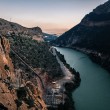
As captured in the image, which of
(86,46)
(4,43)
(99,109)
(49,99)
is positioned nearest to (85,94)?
(99,109)

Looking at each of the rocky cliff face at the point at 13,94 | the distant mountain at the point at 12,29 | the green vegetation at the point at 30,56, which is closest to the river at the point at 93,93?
the green vegetation at the point at 30,56

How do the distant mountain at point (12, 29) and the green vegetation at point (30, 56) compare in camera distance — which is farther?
the distant mountain at point (12, 29)

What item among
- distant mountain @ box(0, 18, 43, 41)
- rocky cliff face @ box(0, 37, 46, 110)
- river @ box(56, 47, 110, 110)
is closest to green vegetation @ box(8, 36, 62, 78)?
Result: distant mountain @ box(0, 18, 43, 41)

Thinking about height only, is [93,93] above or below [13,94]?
below

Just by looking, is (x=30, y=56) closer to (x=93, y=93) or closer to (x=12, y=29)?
(x=93, y=93)

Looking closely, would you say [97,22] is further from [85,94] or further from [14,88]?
[14,88]

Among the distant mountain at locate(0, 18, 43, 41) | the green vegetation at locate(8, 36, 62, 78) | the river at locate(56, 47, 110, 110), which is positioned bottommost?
the river at locate(56, 47, 110, 110)

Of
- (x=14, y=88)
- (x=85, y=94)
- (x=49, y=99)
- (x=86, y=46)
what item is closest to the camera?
(x=14, y=88)

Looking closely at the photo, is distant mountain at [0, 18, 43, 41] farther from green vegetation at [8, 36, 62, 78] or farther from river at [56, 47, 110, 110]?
river at [56, 47, 110, 110]

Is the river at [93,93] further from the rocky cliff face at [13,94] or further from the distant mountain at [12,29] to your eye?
the rocky cliff face at [13,94]

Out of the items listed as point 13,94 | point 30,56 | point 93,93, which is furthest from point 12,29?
point 13,94

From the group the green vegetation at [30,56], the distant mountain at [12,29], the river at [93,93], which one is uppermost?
the distant mountain at [12,29]
